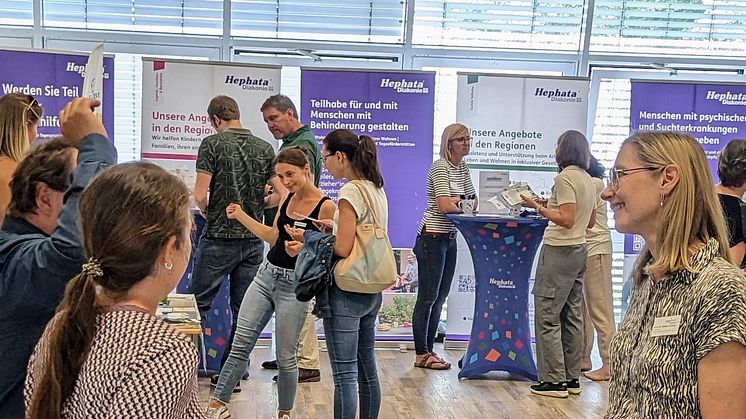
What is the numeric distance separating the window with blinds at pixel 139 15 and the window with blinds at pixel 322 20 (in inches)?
7.9

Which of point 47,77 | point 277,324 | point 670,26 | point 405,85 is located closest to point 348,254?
point 277,324

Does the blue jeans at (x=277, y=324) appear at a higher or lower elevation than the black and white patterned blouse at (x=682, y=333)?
lower

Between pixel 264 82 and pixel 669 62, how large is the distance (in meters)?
3.49

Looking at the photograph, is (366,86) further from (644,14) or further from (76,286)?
(76,286)

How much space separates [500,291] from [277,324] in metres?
1.68

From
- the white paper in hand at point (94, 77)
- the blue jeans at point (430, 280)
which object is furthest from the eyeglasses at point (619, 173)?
the blue jeans at point (430, 280)

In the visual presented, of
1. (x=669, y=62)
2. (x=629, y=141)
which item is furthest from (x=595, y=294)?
(x=629, y=141)

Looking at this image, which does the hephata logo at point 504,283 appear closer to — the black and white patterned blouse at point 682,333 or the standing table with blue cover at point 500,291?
the standing table with blue cover at point 500,291

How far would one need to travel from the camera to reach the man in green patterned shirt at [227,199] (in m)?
3.81

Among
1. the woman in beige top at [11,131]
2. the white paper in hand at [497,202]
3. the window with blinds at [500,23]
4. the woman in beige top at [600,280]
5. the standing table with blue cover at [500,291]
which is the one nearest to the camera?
the woman in beige top at [11,131]

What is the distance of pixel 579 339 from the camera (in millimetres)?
4102

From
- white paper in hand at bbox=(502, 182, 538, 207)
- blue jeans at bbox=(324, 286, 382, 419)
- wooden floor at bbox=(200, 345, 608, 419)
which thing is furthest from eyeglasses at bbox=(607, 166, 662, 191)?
white paper in hand at bbox=(502, 182, 538, 207)

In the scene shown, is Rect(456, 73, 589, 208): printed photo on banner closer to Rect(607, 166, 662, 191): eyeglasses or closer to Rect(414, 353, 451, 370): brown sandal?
Rect(414, 353, 451, 370): brown sandal

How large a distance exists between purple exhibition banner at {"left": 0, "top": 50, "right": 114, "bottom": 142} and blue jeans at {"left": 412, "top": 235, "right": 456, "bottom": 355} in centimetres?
239
